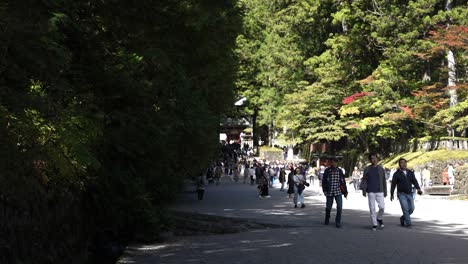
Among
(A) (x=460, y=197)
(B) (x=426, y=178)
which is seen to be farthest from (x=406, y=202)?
(B) (x=426, y=178)

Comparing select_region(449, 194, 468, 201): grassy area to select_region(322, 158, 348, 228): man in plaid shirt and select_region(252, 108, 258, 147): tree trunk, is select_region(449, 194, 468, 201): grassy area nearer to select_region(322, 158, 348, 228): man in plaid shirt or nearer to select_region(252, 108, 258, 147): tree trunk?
select_region(322, 158, 348, 228): man in plaid shirt

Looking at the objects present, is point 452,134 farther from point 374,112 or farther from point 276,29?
point 276,29

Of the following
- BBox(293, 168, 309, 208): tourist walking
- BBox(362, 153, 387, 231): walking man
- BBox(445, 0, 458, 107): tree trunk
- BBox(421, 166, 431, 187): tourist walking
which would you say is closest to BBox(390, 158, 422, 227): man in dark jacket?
BBox(362, 153, 387, 231): walking man

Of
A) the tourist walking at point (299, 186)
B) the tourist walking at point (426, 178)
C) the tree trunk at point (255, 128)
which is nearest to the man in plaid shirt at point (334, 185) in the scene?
Result: the tourist walking at point (299, 186)

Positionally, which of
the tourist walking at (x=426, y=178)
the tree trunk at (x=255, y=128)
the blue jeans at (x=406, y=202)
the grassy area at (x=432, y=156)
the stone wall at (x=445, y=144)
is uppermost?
the tree trunk at (x=255, y=128)

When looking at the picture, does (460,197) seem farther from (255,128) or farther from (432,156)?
(255,128)

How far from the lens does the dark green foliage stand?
7309 mm

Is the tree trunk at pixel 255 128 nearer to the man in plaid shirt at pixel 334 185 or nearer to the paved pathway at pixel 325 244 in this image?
the paved pathway at pixel 325 244

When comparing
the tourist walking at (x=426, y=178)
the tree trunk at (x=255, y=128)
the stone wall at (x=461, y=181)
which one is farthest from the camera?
the tree trunk at (x=255, y=128)

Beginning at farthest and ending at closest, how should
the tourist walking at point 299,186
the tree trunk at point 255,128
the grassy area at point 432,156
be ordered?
the tree trunk at point 255,128, the grassy area at point 432,156, the tourist walking at point 299,186

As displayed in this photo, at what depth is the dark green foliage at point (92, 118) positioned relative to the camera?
731 centimetres

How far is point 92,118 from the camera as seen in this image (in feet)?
36.5

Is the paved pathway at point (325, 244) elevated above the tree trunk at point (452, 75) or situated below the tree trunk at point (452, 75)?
below

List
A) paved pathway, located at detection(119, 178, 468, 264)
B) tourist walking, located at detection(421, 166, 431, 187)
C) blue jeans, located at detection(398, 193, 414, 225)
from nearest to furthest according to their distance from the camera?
paved pathway, located at detection(119, 178, 468, 264) → blue jeans, located at detection(398, 193, 414, 225) → tourist walking, located at detection(421, 166, 431, 187)
